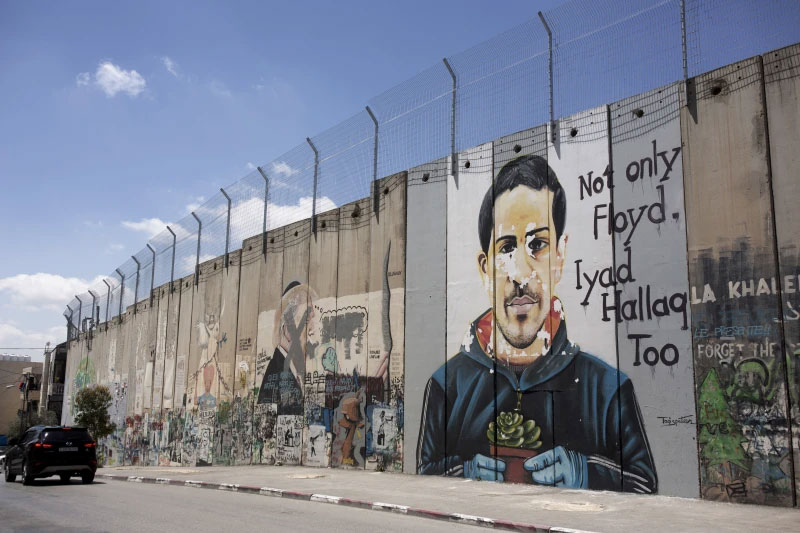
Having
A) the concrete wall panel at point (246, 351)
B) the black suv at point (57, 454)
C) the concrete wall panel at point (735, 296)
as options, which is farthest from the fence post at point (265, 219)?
the concrete wall panel at point (735, 296)

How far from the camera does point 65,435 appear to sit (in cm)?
1697

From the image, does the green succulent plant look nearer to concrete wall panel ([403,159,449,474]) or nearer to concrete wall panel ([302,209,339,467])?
concrete wall panel ([403,159,449,474])

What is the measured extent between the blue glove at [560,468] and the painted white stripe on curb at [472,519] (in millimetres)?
3815

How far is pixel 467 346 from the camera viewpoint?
51.2 feet

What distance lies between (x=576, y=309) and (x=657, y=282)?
1789 mm

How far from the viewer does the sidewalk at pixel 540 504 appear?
29.3 ft

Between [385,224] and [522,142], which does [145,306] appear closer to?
[385,224]

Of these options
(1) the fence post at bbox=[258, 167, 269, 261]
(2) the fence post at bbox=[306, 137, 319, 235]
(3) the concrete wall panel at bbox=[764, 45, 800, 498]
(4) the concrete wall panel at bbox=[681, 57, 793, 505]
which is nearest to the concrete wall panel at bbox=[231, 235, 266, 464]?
(1) the fence post at bbox=[258, 167, 269, 261]

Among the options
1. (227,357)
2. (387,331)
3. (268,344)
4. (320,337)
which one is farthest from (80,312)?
(387,331)

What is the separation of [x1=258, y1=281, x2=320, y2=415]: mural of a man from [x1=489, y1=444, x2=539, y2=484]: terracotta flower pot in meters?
7.87

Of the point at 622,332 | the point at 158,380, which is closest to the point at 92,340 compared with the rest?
the point at 158,380

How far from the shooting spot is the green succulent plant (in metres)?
13.9

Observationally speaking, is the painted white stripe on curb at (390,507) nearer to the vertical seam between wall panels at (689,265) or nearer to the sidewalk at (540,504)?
the sidewalk at (540,504)

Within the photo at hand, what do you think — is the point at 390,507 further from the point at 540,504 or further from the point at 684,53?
the point at 684,53
